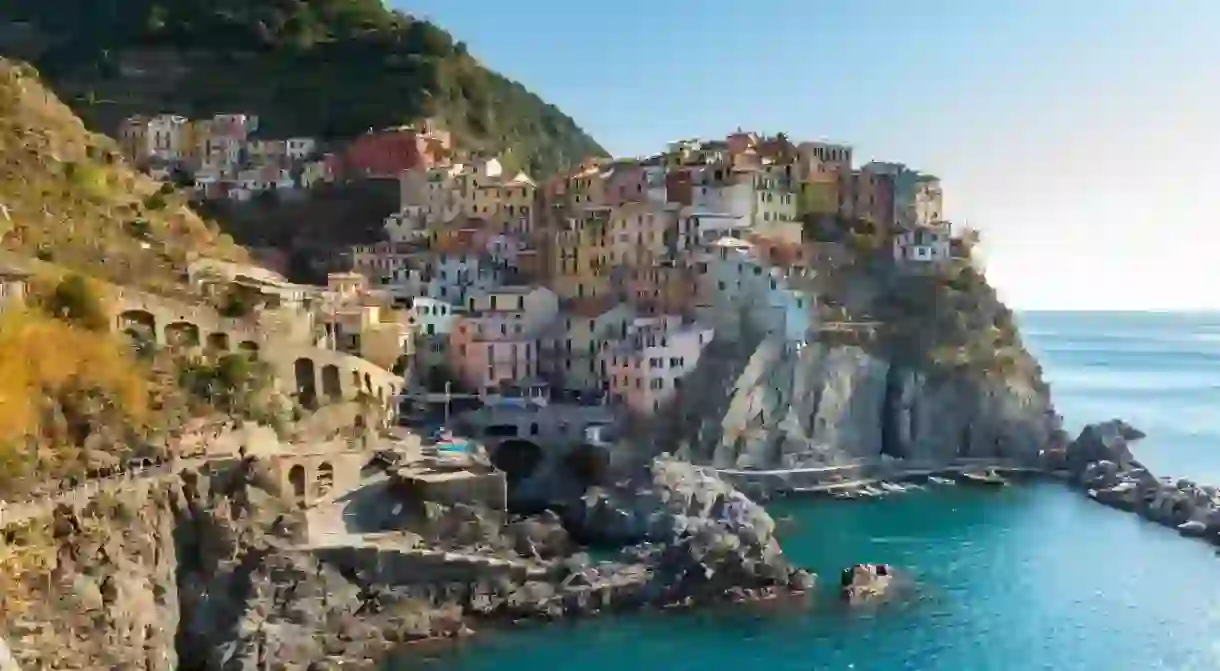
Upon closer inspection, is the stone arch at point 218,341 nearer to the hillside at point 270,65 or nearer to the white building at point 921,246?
the white building at point 921,246

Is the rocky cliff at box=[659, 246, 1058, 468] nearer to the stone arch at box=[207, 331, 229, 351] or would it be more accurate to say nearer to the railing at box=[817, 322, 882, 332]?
the railing at box=[817, 322, 882, 332]

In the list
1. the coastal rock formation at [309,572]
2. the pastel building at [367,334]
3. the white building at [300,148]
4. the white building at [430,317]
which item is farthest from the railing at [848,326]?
the white building at [300,148]

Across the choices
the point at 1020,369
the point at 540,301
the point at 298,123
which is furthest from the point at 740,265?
the point at 298,123

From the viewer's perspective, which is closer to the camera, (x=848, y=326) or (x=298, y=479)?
(x=298, y=479)

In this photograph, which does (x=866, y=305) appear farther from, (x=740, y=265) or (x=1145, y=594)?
(x=1145, y=594)

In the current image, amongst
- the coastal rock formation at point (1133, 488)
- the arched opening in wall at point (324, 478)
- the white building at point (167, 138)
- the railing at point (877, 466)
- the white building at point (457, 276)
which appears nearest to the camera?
the arched opening in wall at point (324, 478)

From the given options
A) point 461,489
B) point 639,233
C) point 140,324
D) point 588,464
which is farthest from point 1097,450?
point 140,324

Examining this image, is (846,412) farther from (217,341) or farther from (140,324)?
(140,324)
